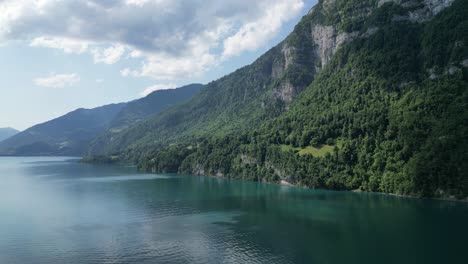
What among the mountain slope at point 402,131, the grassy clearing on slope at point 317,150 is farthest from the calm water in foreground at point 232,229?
the grassy clearing on slope at point 317,150

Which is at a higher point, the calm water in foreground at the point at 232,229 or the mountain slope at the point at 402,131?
the mountain slope at the point at 402,131

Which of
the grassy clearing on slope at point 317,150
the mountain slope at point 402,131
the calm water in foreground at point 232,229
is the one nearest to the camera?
the calm water in foreground at point 232,229

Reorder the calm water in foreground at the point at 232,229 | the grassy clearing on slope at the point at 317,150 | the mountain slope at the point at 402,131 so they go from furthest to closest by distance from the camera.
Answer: the grassy clearing on slope at the point at 317,150
the mountain slope at the point at 402,131
the calm water in foreground at the point at 232,229

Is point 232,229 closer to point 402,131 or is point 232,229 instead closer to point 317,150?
point 402,131

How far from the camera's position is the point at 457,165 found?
12031 centimetres

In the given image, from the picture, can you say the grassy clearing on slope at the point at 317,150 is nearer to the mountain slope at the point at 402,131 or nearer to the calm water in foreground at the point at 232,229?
the mountain slope at the point at 402,131

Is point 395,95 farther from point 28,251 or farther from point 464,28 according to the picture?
point 28,251

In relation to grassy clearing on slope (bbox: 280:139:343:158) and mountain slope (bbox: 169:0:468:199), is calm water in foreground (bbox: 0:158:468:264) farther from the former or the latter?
grassy clearing on slope (bbox: 280:139:343:158)

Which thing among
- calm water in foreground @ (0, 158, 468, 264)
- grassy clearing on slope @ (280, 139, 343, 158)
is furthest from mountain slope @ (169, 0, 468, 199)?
calm water in foreground @ (0, 158, 468, 264)

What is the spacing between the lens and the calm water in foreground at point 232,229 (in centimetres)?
6784

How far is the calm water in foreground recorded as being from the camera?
223ft

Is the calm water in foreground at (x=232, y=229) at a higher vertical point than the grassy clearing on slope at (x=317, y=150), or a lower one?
lower

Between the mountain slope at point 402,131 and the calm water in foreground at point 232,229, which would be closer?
the calm water in foreground at point 232,229

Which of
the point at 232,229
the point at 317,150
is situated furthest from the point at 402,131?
the point at 232,229
